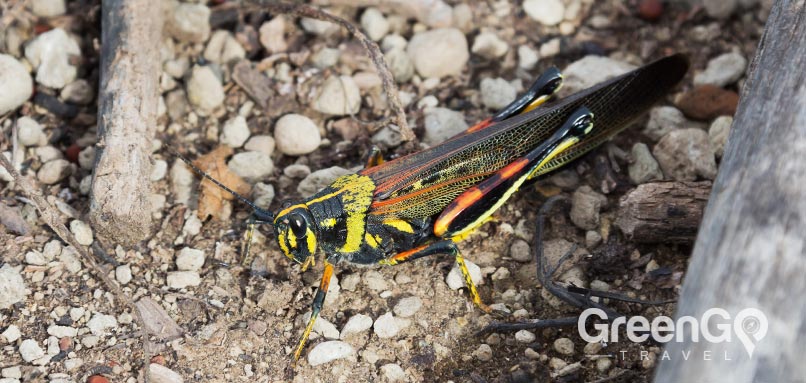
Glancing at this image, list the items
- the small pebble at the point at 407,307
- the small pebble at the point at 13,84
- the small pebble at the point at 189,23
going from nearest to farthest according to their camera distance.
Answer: the small pebble at the point at 407,307 < the small pebble at the point at 13,84 < the small pebble at the point at 189,23

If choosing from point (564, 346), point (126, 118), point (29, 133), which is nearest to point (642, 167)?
point (564, 346)

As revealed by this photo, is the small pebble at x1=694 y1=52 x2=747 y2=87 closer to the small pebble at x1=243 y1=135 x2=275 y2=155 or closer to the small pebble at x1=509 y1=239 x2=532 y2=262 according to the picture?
the small pebble at x1=509 y1=239 x2=532 y2=262

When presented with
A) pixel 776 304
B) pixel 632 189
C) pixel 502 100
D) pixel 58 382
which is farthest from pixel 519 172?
pixel 58 382

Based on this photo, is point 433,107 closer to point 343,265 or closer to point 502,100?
point 502,100

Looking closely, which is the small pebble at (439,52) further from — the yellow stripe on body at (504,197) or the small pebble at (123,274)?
the small pebble at (123,274)

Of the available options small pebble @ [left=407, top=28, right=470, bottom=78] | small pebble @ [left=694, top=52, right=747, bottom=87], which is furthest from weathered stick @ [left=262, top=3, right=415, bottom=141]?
small pebble @ [left=694, top=52, right=747, bottom=87]

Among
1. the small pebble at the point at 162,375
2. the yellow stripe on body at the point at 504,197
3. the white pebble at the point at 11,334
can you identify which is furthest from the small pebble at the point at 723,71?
the white pebble at the point at 11,334
